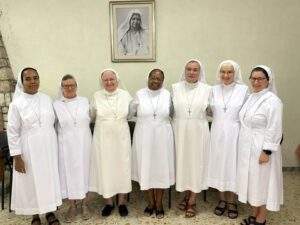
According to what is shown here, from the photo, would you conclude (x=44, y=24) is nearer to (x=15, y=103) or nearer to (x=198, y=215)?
(x=15, y=103)

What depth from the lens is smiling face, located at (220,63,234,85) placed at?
3.03 m

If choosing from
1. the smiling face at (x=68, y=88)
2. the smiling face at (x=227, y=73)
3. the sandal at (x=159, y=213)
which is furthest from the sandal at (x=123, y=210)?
the smiling face at (x=227, y=73)

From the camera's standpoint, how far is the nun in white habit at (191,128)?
3.16m

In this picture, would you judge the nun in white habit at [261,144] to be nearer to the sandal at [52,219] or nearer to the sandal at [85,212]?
the sandal at [85,212]

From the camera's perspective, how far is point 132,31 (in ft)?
14.5

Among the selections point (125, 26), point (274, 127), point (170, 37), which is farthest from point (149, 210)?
point (125, 26)

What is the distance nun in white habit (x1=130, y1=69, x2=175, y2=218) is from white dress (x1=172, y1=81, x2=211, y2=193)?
0.29 ft

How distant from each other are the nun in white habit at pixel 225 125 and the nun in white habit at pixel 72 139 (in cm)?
133

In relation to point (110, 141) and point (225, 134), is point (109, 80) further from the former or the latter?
point (225, 134)

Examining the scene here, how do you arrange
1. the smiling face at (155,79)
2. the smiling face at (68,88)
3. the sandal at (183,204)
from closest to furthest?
the smiling face at (68,88)
the smiling face at (155,79)
the sandal at (183,204)

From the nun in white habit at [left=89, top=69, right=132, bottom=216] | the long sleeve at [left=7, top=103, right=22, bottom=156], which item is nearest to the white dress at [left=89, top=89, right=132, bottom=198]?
the nun in white habit at [left=89, top=69, right=132, bottom=216]

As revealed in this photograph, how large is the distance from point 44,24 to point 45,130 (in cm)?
219

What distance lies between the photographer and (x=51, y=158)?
2969mm

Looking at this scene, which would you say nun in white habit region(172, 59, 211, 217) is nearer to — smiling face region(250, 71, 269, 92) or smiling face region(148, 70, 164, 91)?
smiling face region(148, 70, 164, 91)
